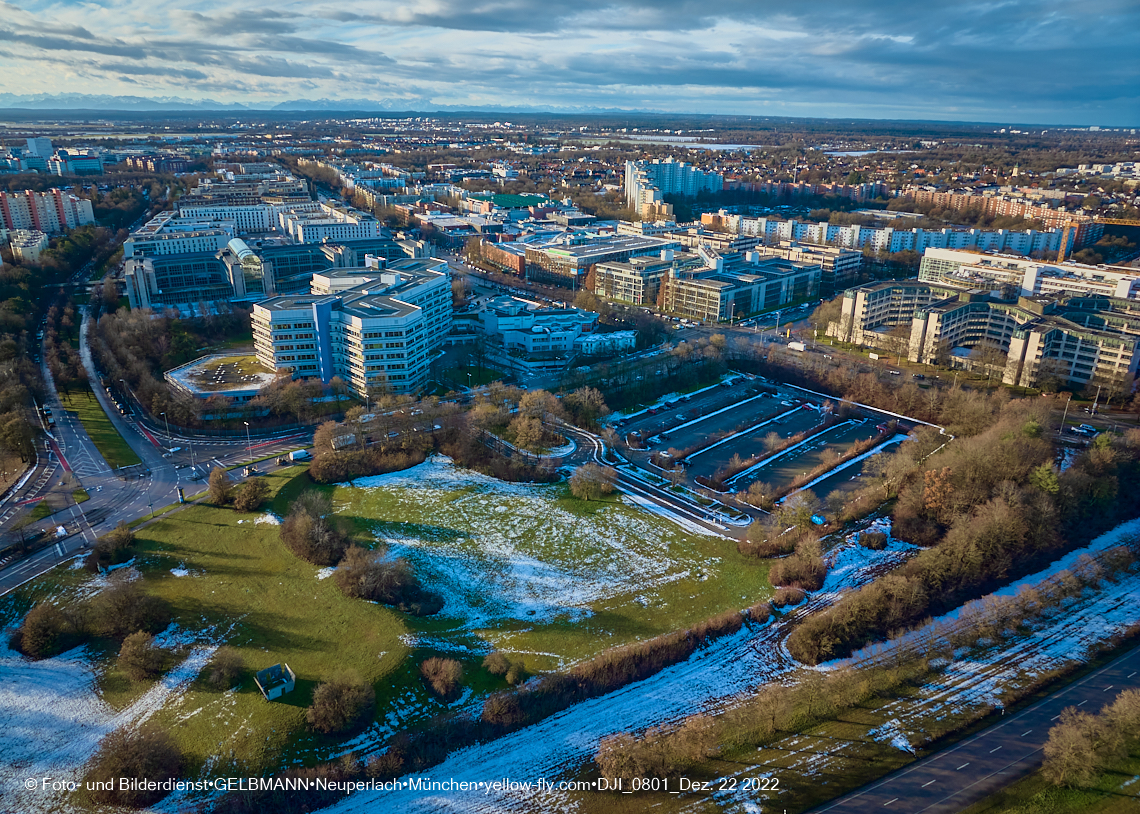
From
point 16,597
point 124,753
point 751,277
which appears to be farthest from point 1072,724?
point 751,277

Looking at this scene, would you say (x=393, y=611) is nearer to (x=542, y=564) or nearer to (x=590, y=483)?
(x=542, y=564)

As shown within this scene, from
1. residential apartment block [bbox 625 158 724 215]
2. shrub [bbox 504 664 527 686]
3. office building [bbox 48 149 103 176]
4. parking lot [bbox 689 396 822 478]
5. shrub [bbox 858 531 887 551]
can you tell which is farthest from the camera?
office building [bbox 48 149 103 176]

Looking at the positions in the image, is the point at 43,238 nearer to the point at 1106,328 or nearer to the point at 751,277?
the point at 751,277

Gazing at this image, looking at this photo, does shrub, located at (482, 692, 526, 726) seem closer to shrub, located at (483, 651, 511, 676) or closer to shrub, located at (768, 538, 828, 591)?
shrub, located at (483, 651, 511, 676)

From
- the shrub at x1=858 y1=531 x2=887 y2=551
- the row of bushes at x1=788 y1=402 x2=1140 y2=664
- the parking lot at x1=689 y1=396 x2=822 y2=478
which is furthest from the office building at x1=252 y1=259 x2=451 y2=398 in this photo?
the row of bushes at x1=788 y1=402 x2=1140 y2=664

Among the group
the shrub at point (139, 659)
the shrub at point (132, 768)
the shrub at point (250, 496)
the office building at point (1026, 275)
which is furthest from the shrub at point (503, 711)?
the office building at point (1026, 275)
